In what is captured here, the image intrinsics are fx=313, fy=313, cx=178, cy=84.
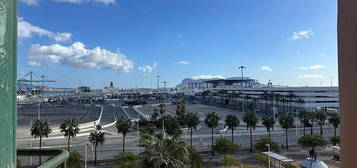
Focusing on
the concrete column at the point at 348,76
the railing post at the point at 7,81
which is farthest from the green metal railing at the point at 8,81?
the concrete column at the point at 348,76

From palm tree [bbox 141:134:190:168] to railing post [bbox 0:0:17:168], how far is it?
1430cm

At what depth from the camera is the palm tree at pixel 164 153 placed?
15125 mm

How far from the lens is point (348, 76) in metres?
1.28

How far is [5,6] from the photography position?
1087 millimetres

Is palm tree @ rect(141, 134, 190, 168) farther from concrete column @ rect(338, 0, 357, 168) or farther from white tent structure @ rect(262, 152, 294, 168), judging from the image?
white tent structure @ rect(262, 152, 294, 168)

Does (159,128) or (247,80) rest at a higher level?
(247,80)

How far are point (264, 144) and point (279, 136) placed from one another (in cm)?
2082

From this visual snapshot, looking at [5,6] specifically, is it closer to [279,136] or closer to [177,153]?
[177,153]

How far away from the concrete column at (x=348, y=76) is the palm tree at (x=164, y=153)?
46.6 feet

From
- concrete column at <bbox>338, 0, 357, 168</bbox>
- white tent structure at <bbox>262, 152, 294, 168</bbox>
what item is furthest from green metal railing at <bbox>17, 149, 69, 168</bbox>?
white tent structure at <bbox>262, 152, 294, 168</bbox>

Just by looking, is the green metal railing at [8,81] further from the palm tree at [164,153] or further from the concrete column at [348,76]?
the palm tree at [164,153]

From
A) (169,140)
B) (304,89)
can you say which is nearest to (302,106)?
(304,89)

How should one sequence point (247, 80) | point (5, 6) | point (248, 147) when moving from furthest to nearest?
point (247, 80)
point (248, 147)
point (5, 6)

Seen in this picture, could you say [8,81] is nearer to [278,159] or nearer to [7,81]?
[7,81]
